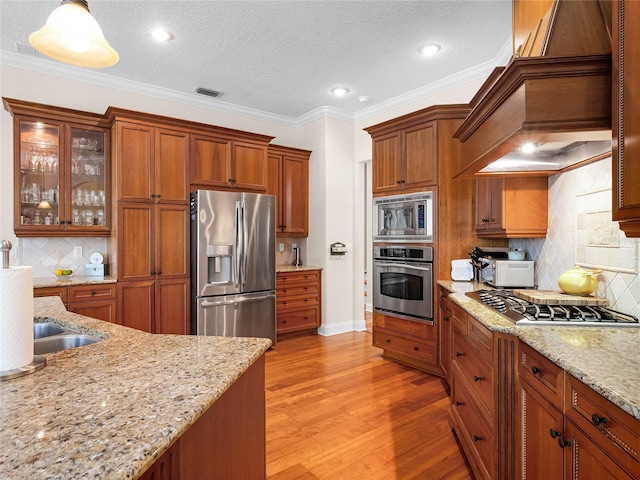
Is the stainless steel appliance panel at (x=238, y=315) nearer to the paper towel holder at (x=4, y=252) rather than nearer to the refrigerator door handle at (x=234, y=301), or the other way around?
the refrigerator door handle at (x=234, y=301)

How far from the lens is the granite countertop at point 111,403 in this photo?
2.20 ft

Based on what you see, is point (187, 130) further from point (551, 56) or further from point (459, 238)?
point (551, 56)

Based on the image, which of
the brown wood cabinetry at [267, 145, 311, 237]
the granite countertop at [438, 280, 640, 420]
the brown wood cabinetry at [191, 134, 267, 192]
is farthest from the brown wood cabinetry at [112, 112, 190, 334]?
the granite countertop at [438, 280, 640, 420]

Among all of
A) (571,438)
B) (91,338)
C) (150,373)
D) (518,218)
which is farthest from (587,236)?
(91,338)

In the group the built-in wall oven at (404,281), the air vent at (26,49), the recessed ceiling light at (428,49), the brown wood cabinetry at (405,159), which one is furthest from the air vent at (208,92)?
the built-in wall oven at (404,281)

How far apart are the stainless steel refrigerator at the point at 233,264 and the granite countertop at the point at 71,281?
805 millimetres

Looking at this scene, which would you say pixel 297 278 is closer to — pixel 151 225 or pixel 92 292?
pixel 151 225

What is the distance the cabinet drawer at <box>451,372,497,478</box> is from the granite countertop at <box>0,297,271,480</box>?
4.04 ft

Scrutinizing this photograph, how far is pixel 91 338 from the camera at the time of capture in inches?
64.2

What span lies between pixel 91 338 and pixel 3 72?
11.0ft

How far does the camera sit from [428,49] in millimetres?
3475

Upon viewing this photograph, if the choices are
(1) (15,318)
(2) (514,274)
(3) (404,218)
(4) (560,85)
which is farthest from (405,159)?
(1) (15,318)

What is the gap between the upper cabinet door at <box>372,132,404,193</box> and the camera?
12.5 ft

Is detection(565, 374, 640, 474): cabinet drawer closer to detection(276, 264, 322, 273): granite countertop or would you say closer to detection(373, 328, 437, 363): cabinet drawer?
detection(373, 328, 437, 363): cabinet drawer
